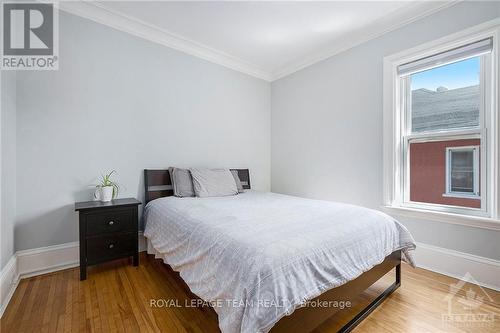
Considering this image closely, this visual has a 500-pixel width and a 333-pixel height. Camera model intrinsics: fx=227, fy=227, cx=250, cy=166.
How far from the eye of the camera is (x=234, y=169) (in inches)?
139

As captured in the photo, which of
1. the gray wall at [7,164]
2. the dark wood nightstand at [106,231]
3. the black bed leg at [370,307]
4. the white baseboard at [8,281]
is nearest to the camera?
the black bed leg at [370,307]

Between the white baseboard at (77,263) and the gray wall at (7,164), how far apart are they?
15 centimetres

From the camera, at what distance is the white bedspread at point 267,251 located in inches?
40.9

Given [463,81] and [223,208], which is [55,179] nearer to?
[223,208]

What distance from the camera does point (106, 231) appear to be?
213 cm

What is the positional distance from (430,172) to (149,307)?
289 centimetres

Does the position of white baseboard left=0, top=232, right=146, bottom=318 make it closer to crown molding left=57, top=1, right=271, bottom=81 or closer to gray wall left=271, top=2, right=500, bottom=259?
crown molding left=57, top=1, right=271, bottom=81

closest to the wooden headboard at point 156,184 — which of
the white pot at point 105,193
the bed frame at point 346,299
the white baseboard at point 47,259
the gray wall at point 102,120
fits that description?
the gray wall at point 102,120

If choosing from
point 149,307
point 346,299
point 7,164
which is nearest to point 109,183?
point 7,164

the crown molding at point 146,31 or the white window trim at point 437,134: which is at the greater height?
the crown molding at point 146,31

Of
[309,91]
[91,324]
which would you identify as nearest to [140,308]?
[91,324]

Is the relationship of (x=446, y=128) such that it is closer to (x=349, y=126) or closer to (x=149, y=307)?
(x=349, y=126)

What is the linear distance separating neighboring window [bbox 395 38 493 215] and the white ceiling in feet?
1.92

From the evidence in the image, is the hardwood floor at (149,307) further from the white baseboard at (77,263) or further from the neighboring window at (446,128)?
the neighboring window at (446,128)
